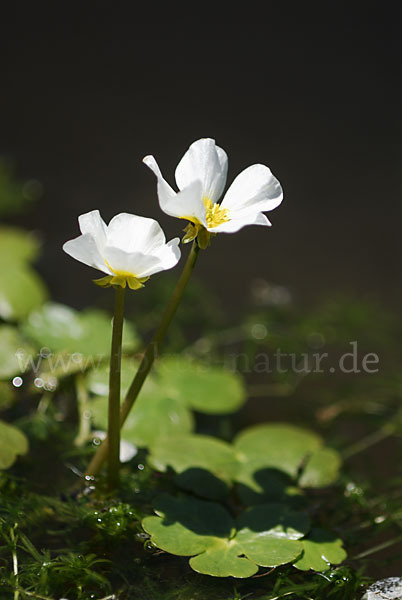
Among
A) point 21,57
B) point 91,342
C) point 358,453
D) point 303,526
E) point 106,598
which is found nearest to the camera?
point 106,598

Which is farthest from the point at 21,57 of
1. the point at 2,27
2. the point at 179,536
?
the point at 179,536

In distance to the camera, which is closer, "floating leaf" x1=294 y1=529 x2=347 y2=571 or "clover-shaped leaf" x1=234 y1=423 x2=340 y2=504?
"floating leaf" x1=294 y1=529 x2=347 y2=571

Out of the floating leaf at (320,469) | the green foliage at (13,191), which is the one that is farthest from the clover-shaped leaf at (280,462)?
the green foliage at (13,191)

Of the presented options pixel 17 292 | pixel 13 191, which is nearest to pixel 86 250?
pixel 17 292

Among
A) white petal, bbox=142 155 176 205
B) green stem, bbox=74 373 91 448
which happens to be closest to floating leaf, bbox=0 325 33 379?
green stem, bbox=74 373 91 448

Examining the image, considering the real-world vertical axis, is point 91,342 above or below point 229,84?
below

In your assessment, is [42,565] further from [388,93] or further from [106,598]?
[388,93]

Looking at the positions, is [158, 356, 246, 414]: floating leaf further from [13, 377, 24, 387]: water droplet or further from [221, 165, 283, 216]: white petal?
[221, 165, 283, 216]: white petal
